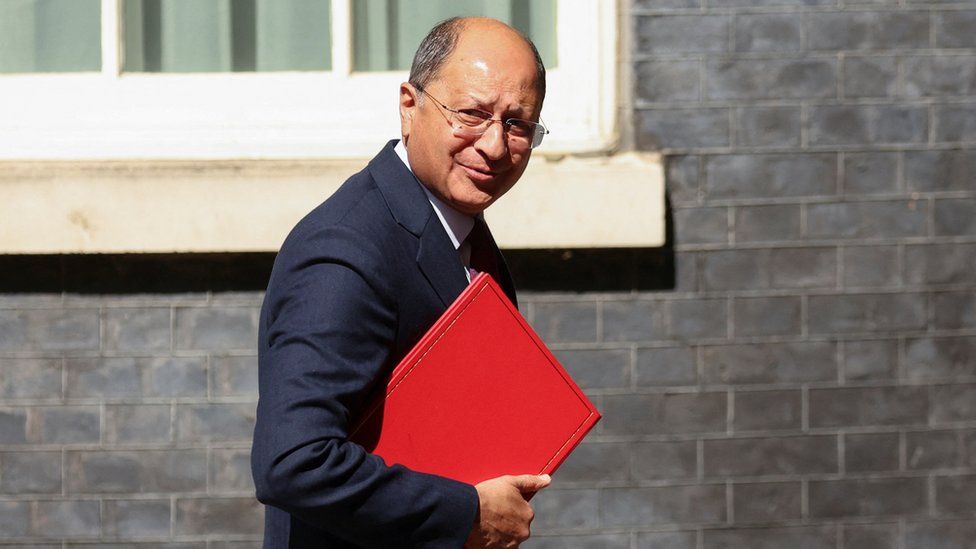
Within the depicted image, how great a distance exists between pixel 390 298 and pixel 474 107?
36 cm

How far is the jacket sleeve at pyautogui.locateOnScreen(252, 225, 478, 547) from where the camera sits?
6.20 ft

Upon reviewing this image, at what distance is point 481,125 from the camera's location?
2.16 m

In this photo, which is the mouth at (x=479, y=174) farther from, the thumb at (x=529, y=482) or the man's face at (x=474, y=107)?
the thumb at (x=529, y=482)

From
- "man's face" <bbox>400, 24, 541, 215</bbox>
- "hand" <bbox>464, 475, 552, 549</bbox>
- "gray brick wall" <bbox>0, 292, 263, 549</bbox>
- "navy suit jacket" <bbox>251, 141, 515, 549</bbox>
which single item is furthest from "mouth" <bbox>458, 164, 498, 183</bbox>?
"gray brick wall" <bbox>0, 292, 263, 549</bbox>

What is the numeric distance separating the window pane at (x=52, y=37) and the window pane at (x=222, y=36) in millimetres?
140

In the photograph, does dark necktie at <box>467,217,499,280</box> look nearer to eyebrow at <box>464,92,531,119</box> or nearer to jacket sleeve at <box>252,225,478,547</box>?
eyebrow at <box>464,92,531,119</box>

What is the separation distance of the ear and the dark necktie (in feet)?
0.82

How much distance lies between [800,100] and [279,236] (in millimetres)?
1887

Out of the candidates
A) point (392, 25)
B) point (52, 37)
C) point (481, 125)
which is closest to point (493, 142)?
point (481, 125)

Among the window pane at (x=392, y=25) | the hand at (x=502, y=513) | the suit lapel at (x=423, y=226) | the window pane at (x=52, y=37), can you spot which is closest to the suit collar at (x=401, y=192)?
the suit lapel at (x=423, y=226)

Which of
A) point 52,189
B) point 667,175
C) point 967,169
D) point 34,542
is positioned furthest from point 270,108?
point 967,169

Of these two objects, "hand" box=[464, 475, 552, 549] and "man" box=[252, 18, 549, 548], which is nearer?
"man" box=[252, 18, 549, 548]

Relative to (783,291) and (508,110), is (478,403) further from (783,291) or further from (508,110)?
(783,291)

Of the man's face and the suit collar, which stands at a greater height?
the man's face
